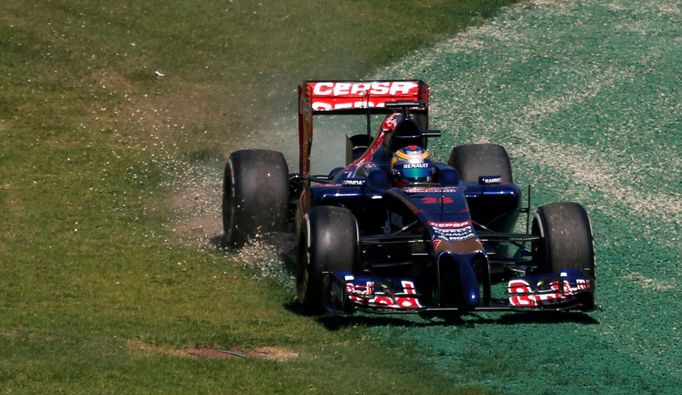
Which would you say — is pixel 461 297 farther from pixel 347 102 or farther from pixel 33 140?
pixel 33 140

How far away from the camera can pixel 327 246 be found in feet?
49.6

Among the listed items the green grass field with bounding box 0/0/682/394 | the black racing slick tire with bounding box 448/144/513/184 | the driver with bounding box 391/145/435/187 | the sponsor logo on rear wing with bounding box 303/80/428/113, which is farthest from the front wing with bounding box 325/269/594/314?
the sponsor logo on rear wing with bounding box 303/80/428/113

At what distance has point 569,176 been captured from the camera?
22516 millimetres

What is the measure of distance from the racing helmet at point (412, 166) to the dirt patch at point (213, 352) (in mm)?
3225

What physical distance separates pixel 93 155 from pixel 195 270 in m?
6.39

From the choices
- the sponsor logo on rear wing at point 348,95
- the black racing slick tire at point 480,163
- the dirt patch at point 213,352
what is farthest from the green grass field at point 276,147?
the sponsor logo on rear wing at point 348,95

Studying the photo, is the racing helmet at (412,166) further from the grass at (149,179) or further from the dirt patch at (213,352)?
the dirt patch at (213,352)

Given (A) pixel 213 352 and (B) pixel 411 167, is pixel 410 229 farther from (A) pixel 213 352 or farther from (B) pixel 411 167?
(A) pixel 213 352

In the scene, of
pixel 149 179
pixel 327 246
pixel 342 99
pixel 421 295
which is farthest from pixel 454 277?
pixel 149 179

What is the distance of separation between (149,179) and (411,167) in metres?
6.70

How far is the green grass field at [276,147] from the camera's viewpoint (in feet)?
46.1

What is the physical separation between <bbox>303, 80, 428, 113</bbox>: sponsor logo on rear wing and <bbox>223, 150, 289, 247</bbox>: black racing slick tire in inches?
66.4

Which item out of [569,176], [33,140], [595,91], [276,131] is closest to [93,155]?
[33,140]

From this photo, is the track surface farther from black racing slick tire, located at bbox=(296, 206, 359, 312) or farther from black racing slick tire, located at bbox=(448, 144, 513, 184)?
black racing slick tire, located at bbox=(448, 144, 513, 184)
